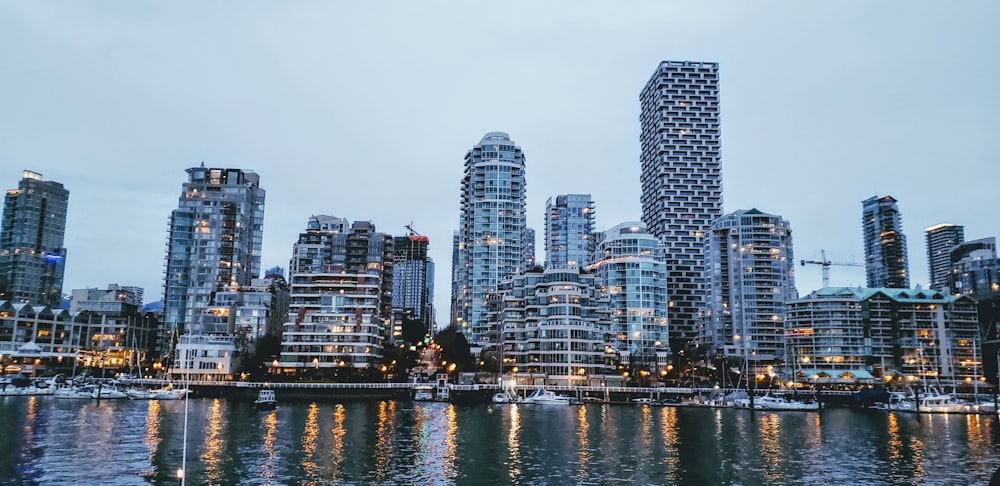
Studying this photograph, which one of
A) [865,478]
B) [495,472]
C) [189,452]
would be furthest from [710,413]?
[189,452]

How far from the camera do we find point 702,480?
56.2 m

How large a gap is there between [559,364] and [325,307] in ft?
191

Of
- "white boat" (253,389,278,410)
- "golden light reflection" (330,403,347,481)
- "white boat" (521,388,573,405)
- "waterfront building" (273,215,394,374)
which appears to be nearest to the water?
"golden light reflection" (330,403,347,481)

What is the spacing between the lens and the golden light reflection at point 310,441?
58.5 m

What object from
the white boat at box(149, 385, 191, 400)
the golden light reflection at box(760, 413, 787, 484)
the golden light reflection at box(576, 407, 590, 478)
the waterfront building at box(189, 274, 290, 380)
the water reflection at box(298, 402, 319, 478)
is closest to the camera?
the water reflection at box(298, 402, 319, 478)

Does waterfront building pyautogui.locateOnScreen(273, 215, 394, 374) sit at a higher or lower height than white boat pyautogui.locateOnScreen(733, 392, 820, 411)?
higher

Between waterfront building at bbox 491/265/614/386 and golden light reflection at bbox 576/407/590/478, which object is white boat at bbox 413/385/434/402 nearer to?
waterfront building at bbox 491/265/614/386

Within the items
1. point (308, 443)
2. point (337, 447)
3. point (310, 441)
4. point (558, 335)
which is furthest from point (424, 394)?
point (337, 447)

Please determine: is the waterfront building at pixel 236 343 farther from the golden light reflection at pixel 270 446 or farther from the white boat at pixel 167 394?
the golden light reflection at pixel 270 446

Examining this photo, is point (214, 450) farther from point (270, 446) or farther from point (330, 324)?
point (330, 324)

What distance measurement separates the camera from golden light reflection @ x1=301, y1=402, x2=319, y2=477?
5853 centimetres

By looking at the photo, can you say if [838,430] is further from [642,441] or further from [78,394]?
[78,394]

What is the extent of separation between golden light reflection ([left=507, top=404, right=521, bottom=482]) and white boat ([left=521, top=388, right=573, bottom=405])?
29.7 metres

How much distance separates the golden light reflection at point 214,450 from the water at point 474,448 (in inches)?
8.0
